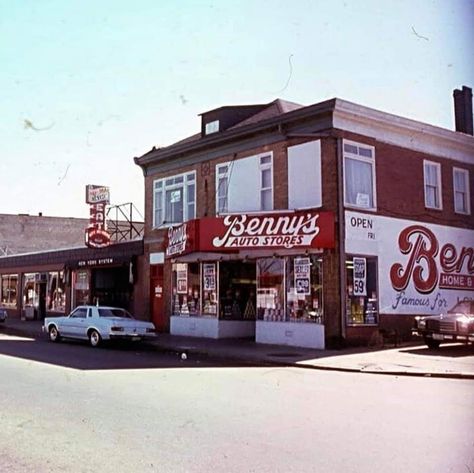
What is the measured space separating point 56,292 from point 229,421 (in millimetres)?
28444

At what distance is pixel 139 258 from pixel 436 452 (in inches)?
871

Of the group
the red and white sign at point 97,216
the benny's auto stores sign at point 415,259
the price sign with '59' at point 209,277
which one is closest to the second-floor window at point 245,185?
the price sign with '59' at point 209,277

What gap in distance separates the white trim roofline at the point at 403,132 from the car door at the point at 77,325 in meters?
10.3

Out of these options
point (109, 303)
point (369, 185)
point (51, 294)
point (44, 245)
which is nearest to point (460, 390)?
point (369, 185)

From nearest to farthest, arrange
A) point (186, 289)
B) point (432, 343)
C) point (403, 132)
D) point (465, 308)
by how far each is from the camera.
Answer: point (432, 343), point (465, 308), point (403, 132), point (186, 289)

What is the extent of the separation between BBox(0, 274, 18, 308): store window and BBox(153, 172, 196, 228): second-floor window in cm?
1703

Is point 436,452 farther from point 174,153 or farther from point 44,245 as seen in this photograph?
point 44,245

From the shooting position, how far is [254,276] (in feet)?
79.2

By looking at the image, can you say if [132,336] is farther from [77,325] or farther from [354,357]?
[354,357]

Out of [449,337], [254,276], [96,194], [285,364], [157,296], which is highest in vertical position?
[96,194]

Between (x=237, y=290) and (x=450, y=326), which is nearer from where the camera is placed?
(x=450, y=326)

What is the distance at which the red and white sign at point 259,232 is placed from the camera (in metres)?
19.4

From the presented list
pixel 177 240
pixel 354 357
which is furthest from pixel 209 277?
pixel 354 357

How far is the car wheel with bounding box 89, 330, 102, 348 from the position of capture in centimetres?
2084
